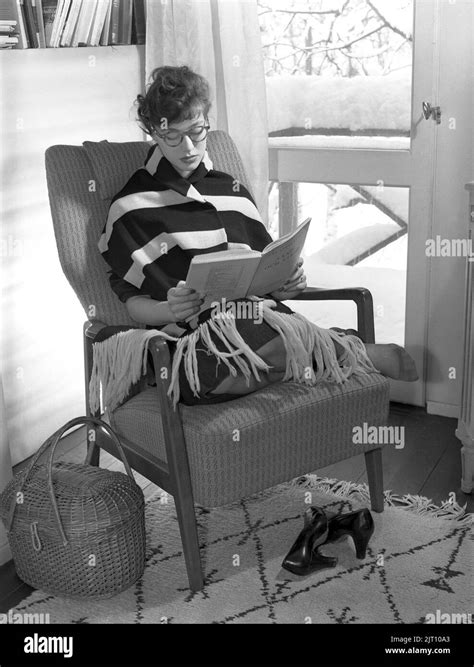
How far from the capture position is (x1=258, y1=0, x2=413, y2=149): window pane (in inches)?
107

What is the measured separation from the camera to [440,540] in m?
2.14

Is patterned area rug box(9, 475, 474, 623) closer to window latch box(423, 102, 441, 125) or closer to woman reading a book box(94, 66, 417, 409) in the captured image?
woman reading a book box(94, 66, 417, 409)

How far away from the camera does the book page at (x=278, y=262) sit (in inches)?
76.5

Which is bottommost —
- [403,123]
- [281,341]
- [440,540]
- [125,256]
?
[440,540]

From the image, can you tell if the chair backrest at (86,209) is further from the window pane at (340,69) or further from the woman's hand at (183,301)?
the window pane at (340,69)

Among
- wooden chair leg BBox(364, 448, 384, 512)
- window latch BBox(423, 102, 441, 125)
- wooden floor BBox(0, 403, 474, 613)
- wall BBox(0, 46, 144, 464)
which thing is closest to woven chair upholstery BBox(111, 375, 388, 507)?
wooden chair leg BBox(364, 448, 384, 512)

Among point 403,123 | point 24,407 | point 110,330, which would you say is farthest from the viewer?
point 403,123

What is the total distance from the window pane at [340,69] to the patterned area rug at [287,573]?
3.87 feet

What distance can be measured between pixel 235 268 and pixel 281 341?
0.26 meters

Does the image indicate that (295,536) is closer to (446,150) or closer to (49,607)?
(49,607)

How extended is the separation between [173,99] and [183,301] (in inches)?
20.0

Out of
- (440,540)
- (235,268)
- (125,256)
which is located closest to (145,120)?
(125,256)
